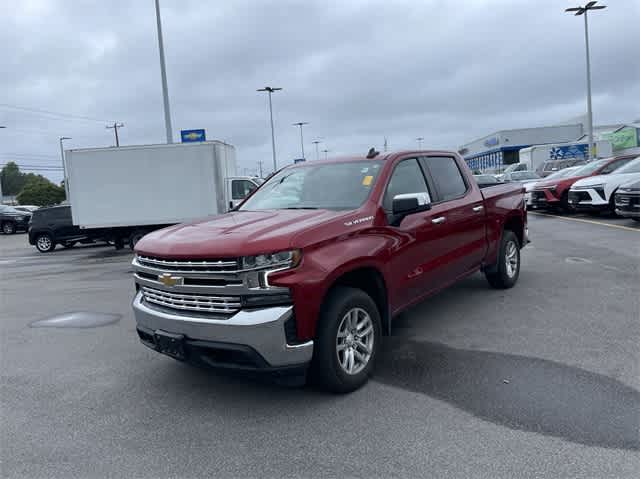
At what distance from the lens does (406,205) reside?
A: 435cm

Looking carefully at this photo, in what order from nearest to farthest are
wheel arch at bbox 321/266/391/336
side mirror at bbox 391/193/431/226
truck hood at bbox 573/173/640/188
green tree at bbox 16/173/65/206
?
wheel arch at bbox 321/266/391/336, side mirror at bbox 391/193/431/226, truck hood at bbox 573/173/640/188, green tree at bbox 16/173/65/206

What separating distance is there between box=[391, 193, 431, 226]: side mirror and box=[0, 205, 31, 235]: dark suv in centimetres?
3036

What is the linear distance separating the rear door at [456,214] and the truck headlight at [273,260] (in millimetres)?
2014

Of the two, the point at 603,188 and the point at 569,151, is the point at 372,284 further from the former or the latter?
the point at 569,151

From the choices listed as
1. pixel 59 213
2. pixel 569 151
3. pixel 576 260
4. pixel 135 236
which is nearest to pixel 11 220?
pixel 59 213

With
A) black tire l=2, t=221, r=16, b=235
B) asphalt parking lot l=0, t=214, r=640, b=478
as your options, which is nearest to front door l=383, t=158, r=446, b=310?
asphalt parking lot l=0, t=214, r=640, b=478

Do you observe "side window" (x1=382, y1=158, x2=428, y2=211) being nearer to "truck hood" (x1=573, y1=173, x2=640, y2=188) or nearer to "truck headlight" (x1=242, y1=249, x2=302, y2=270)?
"truck headlight" (x1=242, y1=249, x2=302, y2=270)

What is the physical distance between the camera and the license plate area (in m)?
3.75

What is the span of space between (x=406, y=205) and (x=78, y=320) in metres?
4.73

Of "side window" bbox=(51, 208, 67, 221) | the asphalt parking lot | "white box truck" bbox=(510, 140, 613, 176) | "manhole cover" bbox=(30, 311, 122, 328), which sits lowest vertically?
the asphalt parking lot

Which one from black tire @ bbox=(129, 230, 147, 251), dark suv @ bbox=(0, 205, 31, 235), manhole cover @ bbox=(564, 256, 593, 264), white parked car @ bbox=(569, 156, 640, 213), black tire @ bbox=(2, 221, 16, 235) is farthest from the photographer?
black tire @ bbox=(2, 221, 16, 235)

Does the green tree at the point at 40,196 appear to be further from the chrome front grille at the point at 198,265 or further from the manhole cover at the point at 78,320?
the chrome front grille at the point at 198,265

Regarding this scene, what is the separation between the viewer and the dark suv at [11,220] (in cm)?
2928

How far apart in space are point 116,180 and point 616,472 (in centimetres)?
1422
